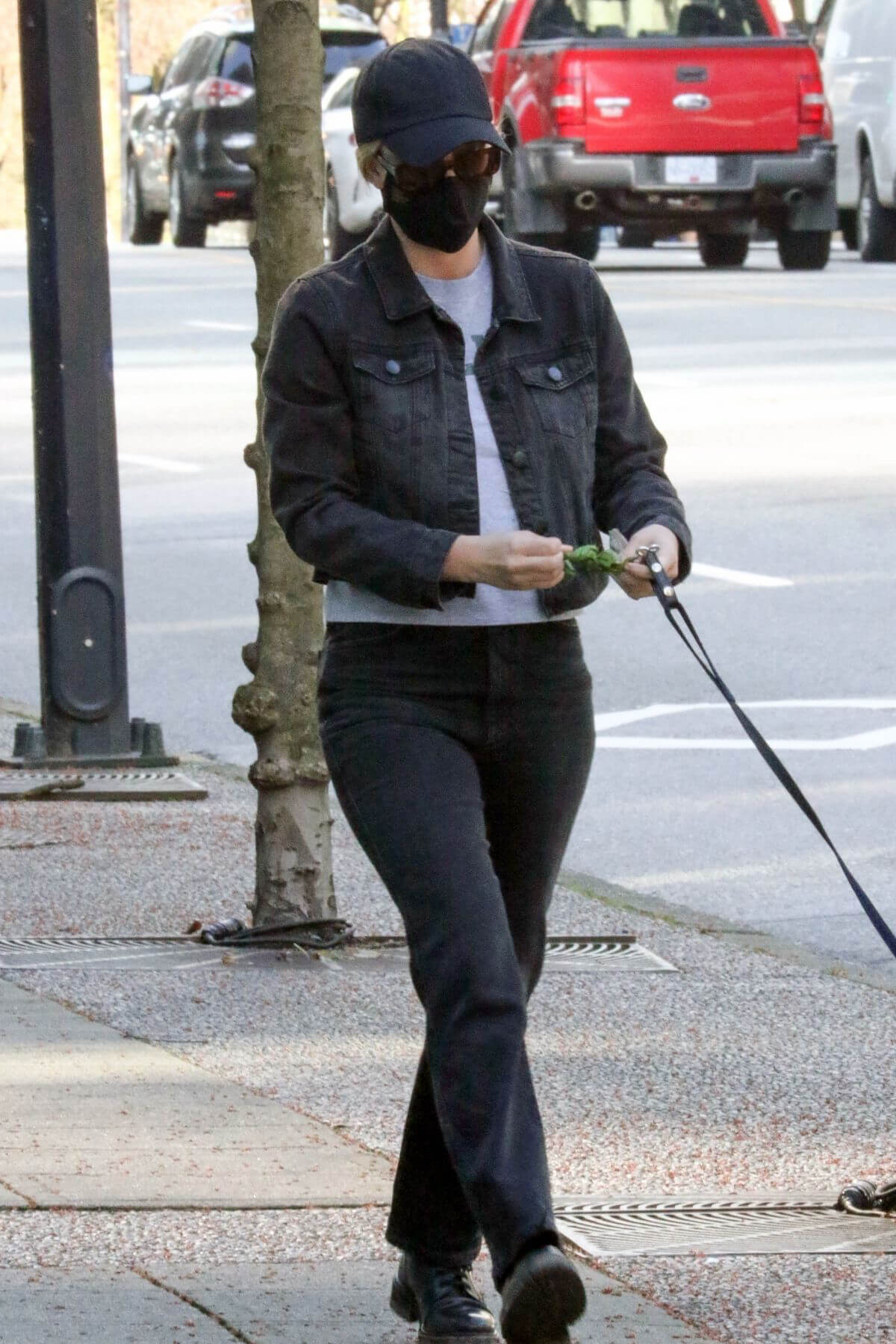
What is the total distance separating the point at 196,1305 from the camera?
4.16 metres

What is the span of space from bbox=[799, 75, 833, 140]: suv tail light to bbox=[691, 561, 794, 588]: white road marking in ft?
39.6

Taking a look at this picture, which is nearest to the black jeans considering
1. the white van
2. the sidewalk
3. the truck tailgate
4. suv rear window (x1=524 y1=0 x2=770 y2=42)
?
the sidewalk

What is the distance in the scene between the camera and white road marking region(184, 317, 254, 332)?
881 inches

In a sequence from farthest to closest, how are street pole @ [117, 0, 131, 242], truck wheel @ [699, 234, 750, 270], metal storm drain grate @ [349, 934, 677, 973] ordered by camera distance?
1. street pole @ [117, 0, 131, 242]
2. truck wheel @ [699, 234, 750, 270]
3. metal storm drain grate @ [349, 934, 677, 973]

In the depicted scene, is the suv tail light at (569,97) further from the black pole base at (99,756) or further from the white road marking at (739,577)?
the black pole base at (99,756)

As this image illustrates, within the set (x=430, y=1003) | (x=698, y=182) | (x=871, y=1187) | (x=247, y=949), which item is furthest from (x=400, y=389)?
(x=698, y=182)

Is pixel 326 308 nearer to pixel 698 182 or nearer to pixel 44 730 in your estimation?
pixel 44 730

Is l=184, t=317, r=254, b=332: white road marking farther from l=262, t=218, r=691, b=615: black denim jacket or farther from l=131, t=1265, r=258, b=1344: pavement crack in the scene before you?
l=262, t=218, r=691, b=615: black denim jacket

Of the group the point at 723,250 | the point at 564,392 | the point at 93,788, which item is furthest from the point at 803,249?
the point at 564,392

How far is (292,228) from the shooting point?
6465 mm

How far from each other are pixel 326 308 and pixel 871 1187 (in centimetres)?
170

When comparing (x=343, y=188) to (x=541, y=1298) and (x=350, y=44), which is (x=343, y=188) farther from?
(x=541, y=1298)

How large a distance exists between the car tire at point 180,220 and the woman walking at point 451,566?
87.2 ft

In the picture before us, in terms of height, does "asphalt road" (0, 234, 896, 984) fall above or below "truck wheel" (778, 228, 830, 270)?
above
